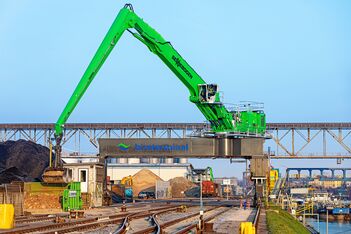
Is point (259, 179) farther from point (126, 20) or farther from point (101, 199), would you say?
point (126, 20)

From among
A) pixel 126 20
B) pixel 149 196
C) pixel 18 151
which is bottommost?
pixel 149 196

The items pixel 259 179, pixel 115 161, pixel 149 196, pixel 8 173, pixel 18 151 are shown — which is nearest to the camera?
pixel 8 173

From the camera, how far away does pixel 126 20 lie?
55906 mm

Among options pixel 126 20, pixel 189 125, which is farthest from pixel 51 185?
pixel 189 125

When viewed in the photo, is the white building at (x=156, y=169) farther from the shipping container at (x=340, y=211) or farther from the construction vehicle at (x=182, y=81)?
the construction vehicle at (x=182, y=81)

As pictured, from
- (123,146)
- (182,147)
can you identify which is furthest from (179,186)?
(182,147)

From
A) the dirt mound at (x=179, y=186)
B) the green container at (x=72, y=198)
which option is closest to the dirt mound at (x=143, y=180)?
the dirt mound at (x=179, y=186)

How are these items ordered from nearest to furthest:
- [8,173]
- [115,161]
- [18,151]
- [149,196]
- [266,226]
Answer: [266,226] < [8,173] < [18,151] < [149,196] < [115,161]

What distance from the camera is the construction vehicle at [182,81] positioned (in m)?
50.8

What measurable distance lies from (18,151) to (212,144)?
2395 centimetres

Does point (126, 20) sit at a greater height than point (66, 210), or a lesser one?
greater

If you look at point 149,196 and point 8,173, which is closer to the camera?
point 8,173

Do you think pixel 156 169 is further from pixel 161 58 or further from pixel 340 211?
pixel 161 58

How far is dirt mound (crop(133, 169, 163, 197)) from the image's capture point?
391 ft
